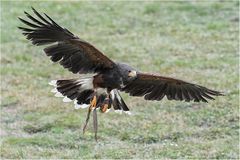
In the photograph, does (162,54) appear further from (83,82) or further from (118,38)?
(83,82)

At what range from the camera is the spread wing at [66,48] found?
824 centimetres

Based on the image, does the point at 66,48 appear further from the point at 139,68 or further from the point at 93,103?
the point at 139,68

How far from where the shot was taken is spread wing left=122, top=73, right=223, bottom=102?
9719 millimetres

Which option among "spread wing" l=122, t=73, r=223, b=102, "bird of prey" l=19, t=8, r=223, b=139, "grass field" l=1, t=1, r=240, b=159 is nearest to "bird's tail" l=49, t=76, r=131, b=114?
"bird of prey" l=19, t=8, r=223, b=139

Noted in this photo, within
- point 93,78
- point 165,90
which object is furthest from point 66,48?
point 165,90

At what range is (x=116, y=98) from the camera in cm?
955

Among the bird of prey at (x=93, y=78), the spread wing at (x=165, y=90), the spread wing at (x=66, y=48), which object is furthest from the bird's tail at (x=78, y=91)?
the spread wing at (x=165, y=90)

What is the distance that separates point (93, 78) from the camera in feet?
29.5

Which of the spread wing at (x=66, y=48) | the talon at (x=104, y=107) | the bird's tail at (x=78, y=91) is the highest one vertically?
the spread wing at (x=66, y=48)

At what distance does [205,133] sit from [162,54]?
18.5 ft

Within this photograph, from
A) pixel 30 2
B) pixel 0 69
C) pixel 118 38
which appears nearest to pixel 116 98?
pixel 0 69

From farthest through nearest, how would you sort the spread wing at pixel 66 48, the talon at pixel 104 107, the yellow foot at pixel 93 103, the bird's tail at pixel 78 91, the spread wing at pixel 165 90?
the spread wing at pixel 165 90
the bird's tail at pixel 78 91
the talon at pixel 104 107
the yellow foot at pixel 93 103
the spread wing at pixel 66 48

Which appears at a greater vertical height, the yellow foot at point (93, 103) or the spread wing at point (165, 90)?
the spread wing at point (165, 90)

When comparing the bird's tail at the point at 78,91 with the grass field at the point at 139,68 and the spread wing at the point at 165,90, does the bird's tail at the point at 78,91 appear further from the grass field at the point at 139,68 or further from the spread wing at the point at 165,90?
the grass field at the point at 139,68
